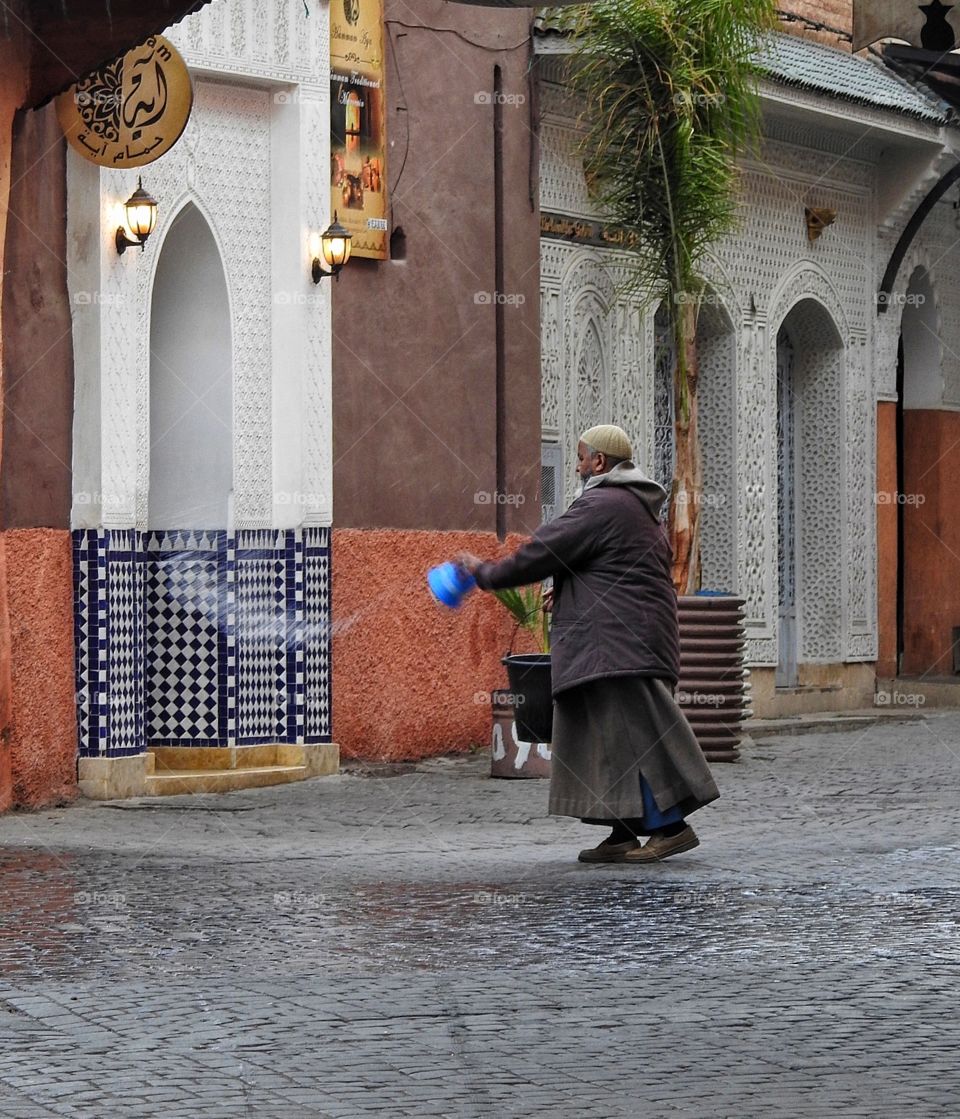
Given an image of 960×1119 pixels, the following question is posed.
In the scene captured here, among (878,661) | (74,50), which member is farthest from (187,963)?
(878,661)

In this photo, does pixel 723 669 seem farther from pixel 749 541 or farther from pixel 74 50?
pixel 74 50

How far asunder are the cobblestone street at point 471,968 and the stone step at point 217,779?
113 centimetres

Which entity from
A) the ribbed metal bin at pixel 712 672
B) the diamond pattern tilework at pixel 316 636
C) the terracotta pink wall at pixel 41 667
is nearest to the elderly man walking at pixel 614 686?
the terracotta pink wall at pixel 41 667

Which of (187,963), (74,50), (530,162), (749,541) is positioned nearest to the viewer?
(187,963)

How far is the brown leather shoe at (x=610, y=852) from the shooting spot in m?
10.3

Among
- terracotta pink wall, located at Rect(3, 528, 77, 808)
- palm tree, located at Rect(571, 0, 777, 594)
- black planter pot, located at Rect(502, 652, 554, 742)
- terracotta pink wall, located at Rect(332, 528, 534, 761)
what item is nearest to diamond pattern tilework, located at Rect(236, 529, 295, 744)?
terracotta pink wall, located at Rect(332, 528, 534, 761)

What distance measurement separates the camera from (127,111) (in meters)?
13.1

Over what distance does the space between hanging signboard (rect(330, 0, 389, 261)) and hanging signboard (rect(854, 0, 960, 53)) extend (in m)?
3.09

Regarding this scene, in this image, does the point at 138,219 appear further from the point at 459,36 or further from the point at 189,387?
the point at 459,36

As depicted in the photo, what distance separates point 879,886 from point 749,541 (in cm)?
1117

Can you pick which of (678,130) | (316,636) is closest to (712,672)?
(316,636)

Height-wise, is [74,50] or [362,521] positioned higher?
[74,50]

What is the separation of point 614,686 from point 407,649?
19.4ft

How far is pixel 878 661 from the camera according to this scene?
74.4 feet
